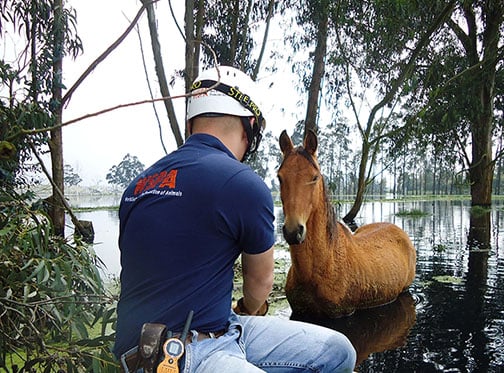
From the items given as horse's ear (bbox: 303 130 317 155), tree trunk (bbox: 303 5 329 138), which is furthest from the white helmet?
tree trunk (bbox: 303 5 329 138)

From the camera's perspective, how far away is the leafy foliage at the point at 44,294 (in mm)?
1913

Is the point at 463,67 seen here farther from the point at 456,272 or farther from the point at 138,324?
the point at 138,324

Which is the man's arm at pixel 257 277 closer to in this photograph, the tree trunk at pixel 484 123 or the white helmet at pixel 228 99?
the white helmet at pixel 228 99

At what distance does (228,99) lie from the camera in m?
1.55

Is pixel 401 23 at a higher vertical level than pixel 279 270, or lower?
higher

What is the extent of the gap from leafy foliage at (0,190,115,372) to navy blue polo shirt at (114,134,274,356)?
629 millimetres

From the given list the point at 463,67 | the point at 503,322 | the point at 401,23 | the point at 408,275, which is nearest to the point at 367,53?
the point at 401,23

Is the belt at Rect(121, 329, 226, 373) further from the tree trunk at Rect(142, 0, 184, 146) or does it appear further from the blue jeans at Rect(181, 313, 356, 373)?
the tree trunk at Rect(142, 0, 184, 146)

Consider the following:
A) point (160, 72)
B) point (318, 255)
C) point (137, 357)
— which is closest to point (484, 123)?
point (160, 72)

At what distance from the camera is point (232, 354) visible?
132 cm

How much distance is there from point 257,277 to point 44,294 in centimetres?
129

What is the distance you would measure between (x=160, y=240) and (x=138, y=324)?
26 centimetres

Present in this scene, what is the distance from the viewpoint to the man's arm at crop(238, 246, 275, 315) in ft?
4.75

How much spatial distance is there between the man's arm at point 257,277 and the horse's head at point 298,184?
1.82 meters
